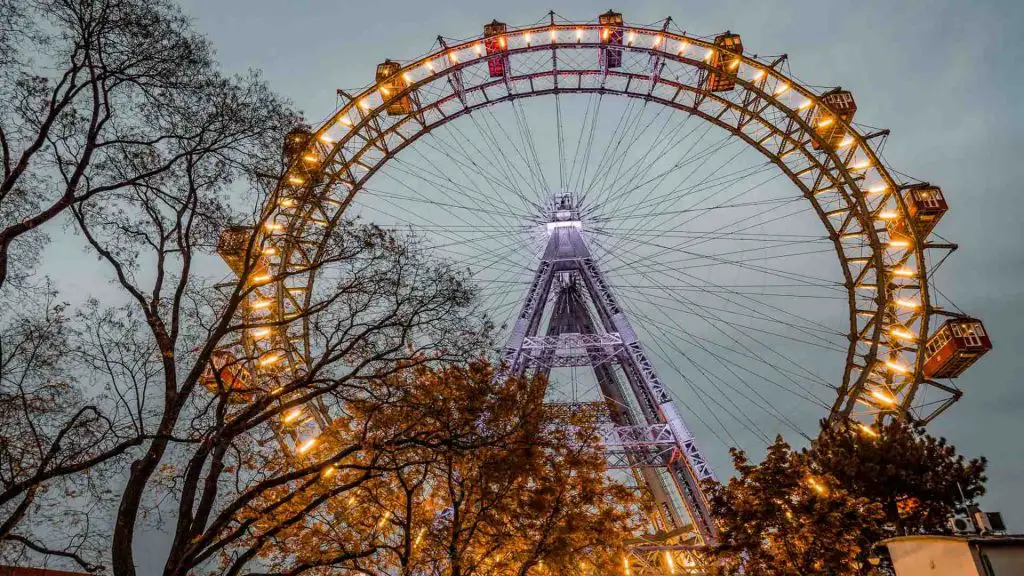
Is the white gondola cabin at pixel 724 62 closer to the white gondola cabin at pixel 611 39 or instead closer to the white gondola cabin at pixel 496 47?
the white gondola cabin at pixel 611 39

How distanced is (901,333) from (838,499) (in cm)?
1015

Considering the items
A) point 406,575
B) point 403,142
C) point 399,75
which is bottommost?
point 406,575

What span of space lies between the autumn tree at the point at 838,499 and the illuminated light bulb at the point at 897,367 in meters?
3.31

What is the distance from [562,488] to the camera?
12.5 metres

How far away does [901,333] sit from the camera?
21.7 metres

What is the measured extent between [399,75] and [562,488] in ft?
59.5

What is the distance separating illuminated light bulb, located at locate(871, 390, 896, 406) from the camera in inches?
840

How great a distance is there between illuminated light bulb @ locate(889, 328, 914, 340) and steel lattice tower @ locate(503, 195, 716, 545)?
885cm

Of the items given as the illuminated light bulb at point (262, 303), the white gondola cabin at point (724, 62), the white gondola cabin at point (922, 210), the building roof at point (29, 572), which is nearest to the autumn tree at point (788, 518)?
the white gondola cabin at point (922, 210)

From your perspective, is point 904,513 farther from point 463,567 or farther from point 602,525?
point 463,567

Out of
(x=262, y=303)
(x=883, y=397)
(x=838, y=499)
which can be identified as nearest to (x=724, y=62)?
(x=883, y=397)

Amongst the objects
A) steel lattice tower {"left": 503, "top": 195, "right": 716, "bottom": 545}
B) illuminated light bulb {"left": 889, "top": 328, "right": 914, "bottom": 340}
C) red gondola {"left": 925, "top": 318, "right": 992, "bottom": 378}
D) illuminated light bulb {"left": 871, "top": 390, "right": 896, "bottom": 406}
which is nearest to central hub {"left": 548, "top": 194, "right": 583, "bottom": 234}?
steel lattice tower {"left": 503, "top": 195, "right": 716, "bottom": 545}

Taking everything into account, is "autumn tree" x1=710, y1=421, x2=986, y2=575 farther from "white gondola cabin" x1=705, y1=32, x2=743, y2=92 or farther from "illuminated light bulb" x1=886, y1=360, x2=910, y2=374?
"white gondola cabin" x1=705, y1=32, x2=743, y2=92

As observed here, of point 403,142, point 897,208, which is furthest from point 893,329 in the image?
point 403,142
